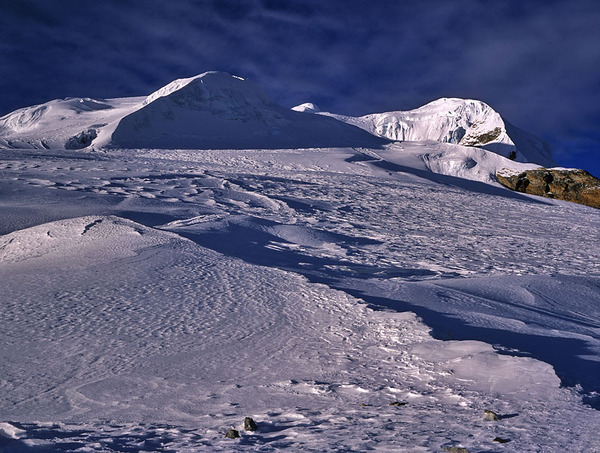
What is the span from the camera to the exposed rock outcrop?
1574 centimetres

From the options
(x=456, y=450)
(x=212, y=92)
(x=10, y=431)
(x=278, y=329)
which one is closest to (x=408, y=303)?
(x=278, y=329)

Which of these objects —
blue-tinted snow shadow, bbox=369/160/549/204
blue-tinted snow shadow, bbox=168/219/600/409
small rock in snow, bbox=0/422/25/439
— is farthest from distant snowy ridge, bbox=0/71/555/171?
small rock in snow, bbox=0/422/25/439

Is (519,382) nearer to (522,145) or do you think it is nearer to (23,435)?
(23,435)

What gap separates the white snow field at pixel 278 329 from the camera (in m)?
1.67

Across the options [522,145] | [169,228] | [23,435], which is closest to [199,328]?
[23,435]

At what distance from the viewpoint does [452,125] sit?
4491 centimetres

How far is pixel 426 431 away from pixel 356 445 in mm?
290

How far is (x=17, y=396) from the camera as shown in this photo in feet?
6.31

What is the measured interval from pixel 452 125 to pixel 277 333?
153 ft

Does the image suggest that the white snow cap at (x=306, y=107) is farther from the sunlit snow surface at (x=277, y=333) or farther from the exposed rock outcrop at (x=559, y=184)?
the sunlit snow surface at (x=277, y=333)

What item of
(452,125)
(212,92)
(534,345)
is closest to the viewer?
(534,345)

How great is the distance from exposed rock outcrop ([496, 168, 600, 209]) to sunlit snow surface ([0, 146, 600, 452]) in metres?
10.8

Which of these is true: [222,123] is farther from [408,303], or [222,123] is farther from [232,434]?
[232,434]

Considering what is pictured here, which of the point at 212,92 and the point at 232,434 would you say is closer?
the point at 232,434
